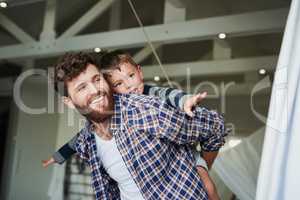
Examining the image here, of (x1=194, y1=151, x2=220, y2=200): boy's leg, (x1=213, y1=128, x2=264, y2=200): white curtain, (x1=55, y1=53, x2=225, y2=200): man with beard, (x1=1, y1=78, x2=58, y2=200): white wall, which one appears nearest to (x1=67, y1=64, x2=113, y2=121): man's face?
(x1=55, y1=53, x2=225, y2=200): man with beard

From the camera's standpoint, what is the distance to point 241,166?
1354 millimetres

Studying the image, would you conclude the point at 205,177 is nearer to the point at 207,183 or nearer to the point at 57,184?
the point at 207,183

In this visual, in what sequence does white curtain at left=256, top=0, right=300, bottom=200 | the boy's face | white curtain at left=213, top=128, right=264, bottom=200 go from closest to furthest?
white curtain at left=256, top=0, right=300, bottom=200 < the boy's face < white curtain at left=213, top=128, right=264, bottom=200

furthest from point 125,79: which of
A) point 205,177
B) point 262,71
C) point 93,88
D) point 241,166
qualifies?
point 262,71

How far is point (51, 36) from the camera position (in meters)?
2.08

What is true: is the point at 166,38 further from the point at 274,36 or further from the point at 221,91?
the point at 221,91

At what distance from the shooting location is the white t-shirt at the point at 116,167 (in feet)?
2.60

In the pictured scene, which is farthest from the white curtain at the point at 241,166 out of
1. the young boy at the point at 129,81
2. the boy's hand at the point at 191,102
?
the boy's hand at the point at 191,102

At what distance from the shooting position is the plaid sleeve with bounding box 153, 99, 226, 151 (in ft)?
2.39

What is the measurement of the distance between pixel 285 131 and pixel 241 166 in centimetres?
68

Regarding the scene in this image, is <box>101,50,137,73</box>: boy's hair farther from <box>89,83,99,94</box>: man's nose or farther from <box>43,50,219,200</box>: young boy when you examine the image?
<box>89,83,99,94</box>: man's nose

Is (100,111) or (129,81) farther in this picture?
(129,81)

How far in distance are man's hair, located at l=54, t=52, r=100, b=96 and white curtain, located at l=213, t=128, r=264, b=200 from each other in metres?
0.76

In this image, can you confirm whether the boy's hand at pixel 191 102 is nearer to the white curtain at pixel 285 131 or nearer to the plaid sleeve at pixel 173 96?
the plaid sleeve at pixel 173 96
